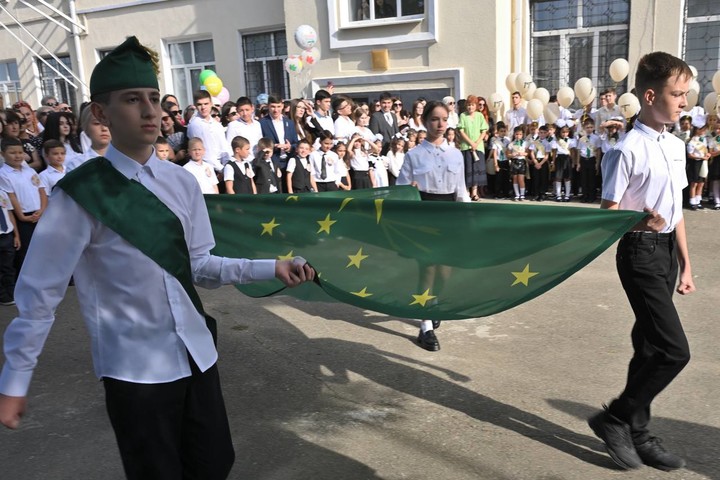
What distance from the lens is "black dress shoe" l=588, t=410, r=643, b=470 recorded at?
10.7ft

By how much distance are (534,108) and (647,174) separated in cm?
985

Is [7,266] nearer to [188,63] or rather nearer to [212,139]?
[212,139]

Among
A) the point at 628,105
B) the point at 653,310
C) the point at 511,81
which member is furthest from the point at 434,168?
the point at 511,81

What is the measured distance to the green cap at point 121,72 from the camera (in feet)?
7.15

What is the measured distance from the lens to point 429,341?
500 cm

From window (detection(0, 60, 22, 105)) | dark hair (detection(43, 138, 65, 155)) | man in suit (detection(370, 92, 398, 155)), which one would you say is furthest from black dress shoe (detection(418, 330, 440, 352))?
window (detection(0, 60, 22, 105))

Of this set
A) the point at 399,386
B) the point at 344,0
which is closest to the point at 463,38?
the point at 344,0

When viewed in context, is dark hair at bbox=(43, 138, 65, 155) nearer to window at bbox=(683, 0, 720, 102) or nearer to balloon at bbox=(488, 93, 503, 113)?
balloon at bbox=(488, 93, 503, 113)

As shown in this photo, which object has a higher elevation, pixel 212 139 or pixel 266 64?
pixel 266 64

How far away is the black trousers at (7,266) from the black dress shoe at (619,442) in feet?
20.6

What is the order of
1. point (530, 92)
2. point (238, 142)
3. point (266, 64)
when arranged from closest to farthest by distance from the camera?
point (238, 142) < point (530, 92) < point (266, 64)

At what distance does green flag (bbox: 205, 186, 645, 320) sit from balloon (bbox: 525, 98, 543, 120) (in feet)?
31.5

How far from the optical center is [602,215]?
313 centimetres

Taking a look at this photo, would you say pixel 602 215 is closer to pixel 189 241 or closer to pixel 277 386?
pixel 189 241
